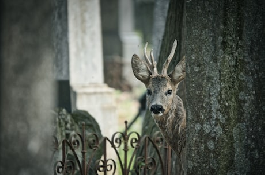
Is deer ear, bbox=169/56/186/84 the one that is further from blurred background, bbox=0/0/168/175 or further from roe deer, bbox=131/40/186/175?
blurred background, bbox=0/0/168/175

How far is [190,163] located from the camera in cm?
341

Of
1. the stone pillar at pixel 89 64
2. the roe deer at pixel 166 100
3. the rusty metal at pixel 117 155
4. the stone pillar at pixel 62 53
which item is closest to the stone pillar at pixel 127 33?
the stone pillar at pixel 89 64

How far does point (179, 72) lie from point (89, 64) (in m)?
5.00

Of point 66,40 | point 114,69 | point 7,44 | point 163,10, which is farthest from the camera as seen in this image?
point 114,69

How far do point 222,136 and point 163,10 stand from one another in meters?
3.94

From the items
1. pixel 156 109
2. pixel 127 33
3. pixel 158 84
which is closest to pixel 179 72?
pixel 158 84

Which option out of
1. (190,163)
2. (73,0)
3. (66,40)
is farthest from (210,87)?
(73,0)

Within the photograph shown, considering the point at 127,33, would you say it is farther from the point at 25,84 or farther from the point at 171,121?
the point at 25,84

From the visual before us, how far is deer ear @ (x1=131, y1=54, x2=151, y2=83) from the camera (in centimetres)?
404

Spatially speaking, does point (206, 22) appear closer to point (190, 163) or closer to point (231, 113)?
point (231, 113)

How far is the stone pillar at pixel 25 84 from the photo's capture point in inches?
72.7

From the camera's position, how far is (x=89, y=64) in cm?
872

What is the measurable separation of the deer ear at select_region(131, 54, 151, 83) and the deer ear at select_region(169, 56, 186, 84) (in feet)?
0.76

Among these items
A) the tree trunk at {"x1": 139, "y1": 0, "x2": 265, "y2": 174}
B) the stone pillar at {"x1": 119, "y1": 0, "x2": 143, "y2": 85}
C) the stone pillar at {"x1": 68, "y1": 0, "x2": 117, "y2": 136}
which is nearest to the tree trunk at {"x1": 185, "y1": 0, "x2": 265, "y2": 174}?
the tree trunk at {"x1": 139, "y1": 0, "x2": 265, "y2": 174}
